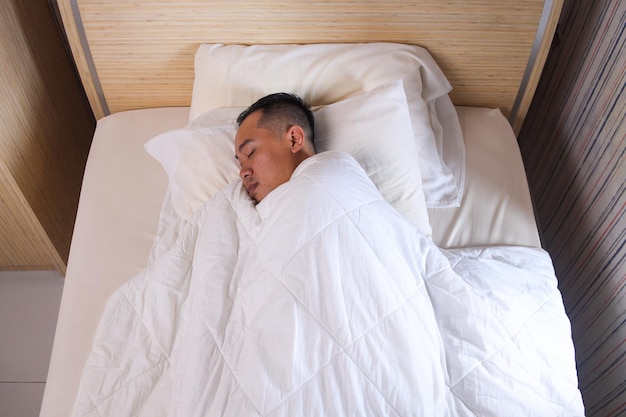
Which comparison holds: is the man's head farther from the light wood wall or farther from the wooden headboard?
the light wood wall

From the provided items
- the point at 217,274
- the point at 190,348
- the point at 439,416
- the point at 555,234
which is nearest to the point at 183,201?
the point at 217,274

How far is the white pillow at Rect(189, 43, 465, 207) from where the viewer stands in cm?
142

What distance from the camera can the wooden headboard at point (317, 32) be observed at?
1420mm

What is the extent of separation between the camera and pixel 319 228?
104 centimetres

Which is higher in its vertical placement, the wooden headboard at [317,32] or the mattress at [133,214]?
the wooden headboard at [317,32]

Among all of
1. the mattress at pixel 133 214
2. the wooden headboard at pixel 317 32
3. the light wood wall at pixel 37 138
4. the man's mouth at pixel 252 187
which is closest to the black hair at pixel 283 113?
the man's mouth at pixel 252 187

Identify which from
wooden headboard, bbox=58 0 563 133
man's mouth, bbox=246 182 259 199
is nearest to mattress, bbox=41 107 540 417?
wooden headboard, bbox=58 0 563 133

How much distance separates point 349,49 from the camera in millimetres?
1457

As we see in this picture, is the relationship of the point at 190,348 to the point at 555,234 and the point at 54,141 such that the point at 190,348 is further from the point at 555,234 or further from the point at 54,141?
the point at 555,234

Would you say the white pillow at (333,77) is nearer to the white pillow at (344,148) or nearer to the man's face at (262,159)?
the white pillow at (344,148)

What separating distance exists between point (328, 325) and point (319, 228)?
0.19 m

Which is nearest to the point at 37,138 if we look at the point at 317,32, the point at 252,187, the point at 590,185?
the point at 252,187

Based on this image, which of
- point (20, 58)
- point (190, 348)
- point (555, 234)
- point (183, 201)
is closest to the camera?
point (190, 348)

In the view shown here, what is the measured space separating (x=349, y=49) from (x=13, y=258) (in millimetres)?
1280
